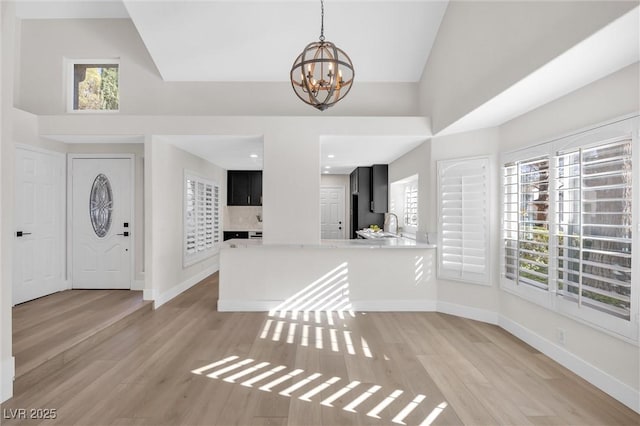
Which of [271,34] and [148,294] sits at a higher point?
[271,34]

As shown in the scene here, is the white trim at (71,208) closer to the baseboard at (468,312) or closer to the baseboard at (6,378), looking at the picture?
the baseboard at (6,378)

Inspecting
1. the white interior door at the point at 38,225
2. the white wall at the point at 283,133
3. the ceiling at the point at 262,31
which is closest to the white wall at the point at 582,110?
the white wall at the point at 283,133

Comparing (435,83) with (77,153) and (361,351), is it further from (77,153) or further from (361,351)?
(77,153)

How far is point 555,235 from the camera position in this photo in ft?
9.28

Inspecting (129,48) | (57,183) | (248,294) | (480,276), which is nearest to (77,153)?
(57,183)

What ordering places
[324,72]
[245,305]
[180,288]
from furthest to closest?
[180,288] < [245,305] < [324,72]

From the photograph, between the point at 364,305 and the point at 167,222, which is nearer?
the point at 364,305

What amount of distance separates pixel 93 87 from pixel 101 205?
1.73 m

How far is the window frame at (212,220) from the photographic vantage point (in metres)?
5.05

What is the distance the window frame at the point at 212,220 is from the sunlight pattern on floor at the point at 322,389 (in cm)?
279

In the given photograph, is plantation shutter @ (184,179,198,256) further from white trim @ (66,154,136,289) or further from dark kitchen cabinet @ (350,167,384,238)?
dark kitchen cabinet @ (350,167,384,238)

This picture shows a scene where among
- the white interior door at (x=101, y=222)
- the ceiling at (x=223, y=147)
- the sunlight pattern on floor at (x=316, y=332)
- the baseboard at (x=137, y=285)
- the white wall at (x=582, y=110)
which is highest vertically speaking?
the ceiling at (x=223, y=147)

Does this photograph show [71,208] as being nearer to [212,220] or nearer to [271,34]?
[212,220]

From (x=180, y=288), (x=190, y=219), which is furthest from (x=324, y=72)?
(x=180, y=288)
